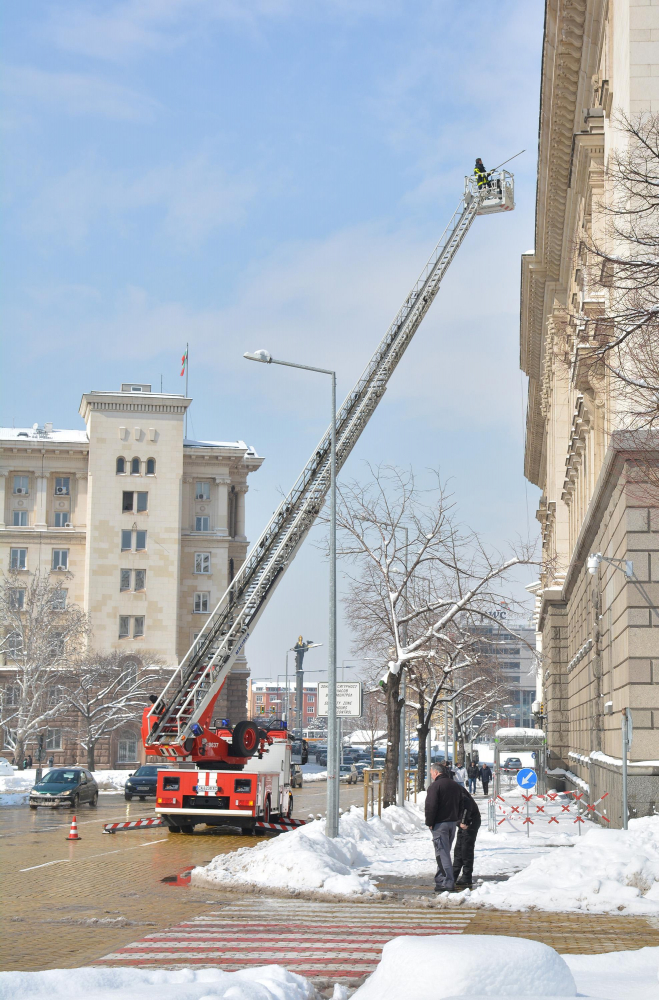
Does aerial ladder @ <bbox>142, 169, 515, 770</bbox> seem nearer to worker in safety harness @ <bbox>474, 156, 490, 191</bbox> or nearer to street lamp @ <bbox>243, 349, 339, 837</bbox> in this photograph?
street lamp @ <bbox>243, 349, 339, 837</bbox>

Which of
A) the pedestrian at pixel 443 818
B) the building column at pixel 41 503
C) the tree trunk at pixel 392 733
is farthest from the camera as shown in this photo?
the building column at pixel 41 503

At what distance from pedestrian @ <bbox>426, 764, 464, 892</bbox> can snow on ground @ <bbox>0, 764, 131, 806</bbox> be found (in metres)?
28.5

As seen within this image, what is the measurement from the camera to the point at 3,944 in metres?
11.3

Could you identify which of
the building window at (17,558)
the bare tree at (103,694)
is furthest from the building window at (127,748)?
the building window at (17,558)

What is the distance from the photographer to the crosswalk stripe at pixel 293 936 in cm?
1000

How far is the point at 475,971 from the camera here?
263 inches

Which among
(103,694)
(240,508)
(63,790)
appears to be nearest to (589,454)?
(63,790)

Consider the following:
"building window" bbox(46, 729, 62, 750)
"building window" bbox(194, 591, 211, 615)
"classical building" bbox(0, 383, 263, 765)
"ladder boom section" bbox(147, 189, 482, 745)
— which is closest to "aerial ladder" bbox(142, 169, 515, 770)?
"ladder boom section" bbox(147, 189, 482, 745)

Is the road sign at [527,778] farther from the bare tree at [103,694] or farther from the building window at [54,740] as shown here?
the building window at [54,740]

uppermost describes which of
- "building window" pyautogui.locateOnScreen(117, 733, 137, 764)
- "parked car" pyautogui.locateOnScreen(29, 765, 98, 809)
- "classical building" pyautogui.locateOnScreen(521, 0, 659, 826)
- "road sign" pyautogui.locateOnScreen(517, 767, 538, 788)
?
"classical building" pyautogui.locateOnScreen(521, 0, 659, 826)

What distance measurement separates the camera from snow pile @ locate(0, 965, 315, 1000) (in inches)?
283

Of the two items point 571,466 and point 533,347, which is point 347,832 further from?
point 533,347

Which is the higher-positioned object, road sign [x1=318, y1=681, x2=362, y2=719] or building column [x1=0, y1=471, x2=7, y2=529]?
building column [x1=0, y1=471, x2=7, y2=529]

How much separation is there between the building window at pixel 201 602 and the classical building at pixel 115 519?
0.56 ft
